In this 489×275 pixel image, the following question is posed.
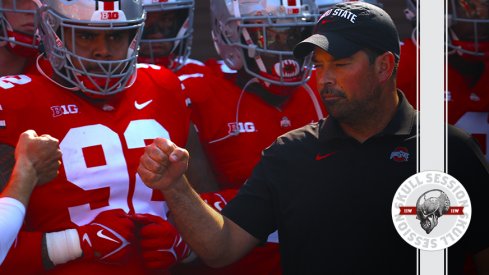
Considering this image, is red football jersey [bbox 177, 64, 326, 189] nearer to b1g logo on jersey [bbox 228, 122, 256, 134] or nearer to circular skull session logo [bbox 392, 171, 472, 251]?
b1g logo on jersey [bbox 228, 122, 256, 134]

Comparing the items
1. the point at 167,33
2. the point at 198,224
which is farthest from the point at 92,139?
the point at 167,33

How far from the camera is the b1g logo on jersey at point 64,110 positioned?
10.1 ft

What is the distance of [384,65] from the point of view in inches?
109

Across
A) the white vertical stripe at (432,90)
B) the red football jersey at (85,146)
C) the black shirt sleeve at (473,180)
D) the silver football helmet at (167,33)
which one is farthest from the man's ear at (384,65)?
the silver football helmet at (167,33)

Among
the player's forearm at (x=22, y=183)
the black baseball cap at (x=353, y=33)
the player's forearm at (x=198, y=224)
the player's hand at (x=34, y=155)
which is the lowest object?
the player's forearm at (x=198, y=224)

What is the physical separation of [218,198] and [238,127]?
31 centimetres

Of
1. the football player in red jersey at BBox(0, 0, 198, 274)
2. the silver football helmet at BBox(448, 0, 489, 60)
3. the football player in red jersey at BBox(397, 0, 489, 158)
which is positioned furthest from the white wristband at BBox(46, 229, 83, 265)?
the silver football helmet at BBox(448, 0, 489, 60)

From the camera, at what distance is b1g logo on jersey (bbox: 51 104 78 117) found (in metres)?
3.07

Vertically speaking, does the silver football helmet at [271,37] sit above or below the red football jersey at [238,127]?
above

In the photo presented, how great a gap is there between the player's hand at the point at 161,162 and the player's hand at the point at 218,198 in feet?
2.52

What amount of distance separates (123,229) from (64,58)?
0.56 metres

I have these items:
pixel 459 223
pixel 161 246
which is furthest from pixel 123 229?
pixel 459 223

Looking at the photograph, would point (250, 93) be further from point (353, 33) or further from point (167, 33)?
point (353, 33)

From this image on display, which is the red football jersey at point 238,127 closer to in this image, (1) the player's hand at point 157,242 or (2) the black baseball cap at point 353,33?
(1) the player's hand at point 157,242
